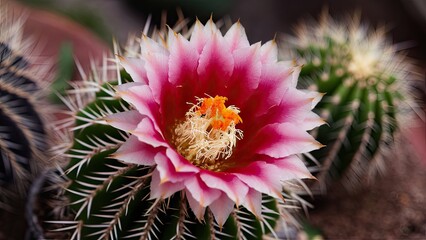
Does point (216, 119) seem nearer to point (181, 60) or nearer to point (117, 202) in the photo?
point (181, 60)

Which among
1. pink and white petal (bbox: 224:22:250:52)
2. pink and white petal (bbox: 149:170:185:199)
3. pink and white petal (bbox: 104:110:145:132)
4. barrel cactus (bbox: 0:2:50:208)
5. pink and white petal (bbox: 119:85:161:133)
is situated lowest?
barrel cactus (bbox: 0:2:50:208)

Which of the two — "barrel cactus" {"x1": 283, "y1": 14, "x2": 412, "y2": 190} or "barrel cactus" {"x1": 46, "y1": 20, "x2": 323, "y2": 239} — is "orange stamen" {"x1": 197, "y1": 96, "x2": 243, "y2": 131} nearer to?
"barrel cactus" {"x1": 46, "y1": 20, "x2": 323, "y2": 239}

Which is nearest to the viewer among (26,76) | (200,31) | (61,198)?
(200,31)

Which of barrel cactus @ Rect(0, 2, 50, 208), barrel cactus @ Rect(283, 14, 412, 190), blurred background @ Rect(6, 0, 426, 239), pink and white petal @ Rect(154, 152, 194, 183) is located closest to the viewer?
pink and white petal @ Rect(154, 152, 194, 183)

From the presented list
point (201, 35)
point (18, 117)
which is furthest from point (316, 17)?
point (201, 35)

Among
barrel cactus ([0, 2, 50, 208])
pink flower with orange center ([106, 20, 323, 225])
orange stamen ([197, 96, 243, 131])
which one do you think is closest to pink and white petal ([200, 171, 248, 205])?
pink flower with orange center ([106, 20, 323, 225])

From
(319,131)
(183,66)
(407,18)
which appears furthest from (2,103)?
(407,18)

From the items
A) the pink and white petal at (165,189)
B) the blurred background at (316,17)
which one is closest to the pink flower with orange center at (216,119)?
the pink and white petal at (165,189)

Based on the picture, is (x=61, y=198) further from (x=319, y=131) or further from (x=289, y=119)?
(x=319, y=131)

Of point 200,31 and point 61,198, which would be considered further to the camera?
point 61,198
